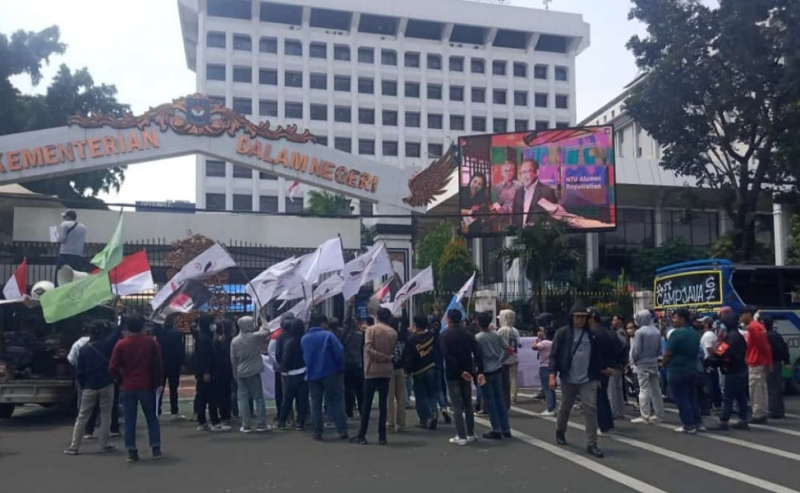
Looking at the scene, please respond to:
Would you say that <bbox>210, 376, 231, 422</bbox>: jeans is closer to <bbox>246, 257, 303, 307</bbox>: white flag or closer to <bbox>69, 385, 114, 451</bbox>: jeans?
<bbox>69, 385, 114, 451</bbox>: jeans

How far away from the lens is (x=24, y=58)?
3581 centimetres

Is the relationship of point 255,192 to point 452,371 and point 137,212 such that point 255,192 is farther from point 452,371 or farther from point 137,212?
point 452,371

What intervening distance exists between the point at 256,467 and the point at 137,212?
18.1 metres

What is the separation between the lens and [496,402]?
438 inches

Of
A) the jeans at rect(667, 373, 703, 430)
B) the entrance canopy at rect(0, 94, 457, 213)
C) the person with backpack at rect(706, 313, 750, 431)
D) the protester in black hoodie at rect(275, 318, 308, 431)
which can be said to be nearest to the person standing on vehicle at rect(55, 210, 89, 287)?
the entrance canopy at rect(0, 94, 457, 213)

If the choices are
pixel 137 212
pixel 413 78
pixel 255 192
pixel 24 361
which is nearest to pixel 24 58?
pixel 137 212

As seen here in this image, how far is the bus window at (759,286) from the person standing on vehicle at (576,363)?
10.6 meters

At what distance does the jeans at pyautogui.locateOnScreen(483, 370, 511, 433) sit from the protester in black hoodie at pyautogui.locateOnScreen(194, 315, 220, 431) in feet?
13.3

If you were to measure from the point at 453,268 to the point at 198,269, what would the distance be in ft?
76.5

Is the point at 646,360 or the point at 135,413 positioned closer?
the point at 135,413

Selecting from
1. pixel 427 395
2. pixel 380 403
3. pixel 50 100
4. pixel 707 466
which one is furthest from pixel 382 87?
pixel 707 466

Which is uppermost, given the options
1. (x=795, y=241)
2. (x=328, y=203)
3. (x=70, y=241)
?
(x=328, y=203)

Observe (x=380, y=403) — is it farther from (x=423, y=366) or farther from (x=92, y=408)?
(x=92, y=408)

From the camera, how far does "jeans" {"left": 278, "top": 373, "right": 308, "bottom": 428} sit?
11984mm
